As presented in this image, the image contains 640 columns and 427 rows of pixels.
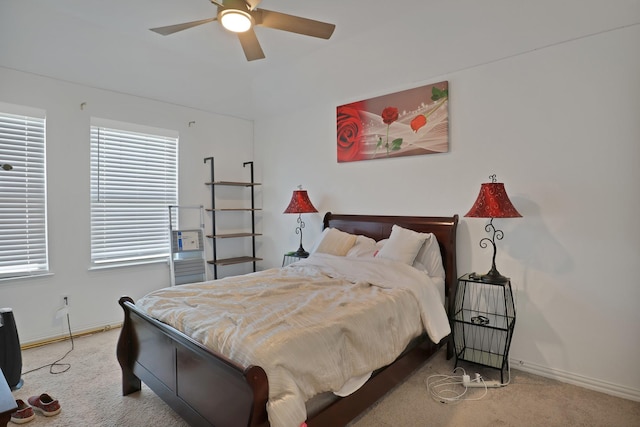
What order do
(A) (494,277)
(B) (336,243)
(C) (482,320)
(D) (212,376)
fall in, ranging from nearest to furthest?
(D) (212,376) < (A) (494,277) < (C) (482,320) < (B) (336,243)

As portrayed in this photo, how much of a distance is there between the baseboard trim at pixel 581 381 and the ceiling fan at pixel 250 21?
2.93 metres

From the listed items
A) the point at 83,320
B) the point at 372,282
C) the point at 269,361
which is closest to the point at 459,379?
the point at 372,282

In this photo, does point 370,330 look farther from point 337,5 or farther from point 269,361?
point 337,5

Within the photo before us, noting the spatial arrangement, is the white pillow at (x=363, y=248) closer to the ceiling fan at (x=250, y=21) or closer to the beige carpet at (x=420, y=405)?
the beige carpet at (x=420, y=405)

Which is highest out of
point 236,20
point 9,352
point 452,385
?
point 236,20

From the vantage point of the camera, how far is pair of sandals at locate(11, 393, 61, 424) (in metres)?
2.11

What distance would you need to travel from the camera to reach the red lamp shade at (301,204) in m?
4.02

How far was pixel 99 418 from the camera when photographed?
7.09ft

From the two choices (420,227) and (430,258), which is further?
(420,227)

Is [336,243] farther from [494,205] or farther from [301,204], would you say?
[494,205]

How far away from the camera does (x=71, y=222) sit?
3508 millimetres

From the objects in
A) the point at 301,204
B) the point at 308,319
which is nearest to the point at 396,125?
the point at 301,204

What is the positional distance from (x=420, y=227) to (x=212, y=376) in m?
2.25

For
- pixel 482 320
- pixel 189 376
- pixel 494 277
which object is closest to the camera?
pixel 189 376
